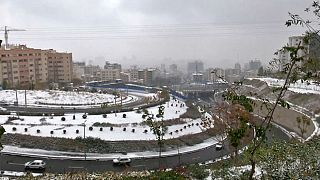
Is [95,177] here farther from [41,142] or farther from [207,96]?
[207,96]

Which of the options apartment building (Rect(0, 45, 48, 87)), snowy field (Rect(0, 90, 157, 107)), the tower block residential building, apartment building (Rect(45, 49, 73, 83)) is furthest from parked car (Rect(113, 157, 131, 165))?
apartment building (Rect(45, 49, 73, 83))

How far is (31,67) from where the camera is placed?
49375 millimetres

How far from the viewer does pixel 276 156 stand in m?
7.05

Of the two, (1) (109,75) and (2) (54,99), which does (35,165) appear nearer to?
(2) (54,99)

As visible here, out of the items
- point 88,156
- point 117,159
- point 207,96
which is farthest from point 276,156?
point 207,96

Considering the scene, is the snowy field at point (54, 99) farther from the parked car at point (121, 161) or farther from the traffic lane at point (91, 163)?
the parked car at point (121, 161)

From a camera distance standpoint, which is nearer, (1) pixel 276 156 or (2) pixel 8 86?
(1) pixel 276 156

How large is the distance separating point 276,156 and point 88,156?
11.1 metres

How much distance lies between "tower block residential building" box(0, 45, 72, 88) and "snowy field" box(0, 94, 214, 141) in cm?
2267

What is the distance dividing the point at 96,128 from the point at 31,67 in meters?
33.1

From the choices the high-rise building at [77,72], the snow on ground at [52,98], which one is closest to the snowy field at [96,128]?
the snow on ground at [52,98]

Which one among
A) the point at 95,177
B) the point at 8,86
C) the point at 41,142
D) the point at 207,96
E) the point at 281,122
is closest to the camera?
the point at 95,177

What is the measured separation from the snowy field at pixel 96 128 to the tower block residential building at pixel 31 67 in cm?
2267

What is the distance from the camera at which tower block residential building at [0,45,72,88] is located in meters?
46.0
